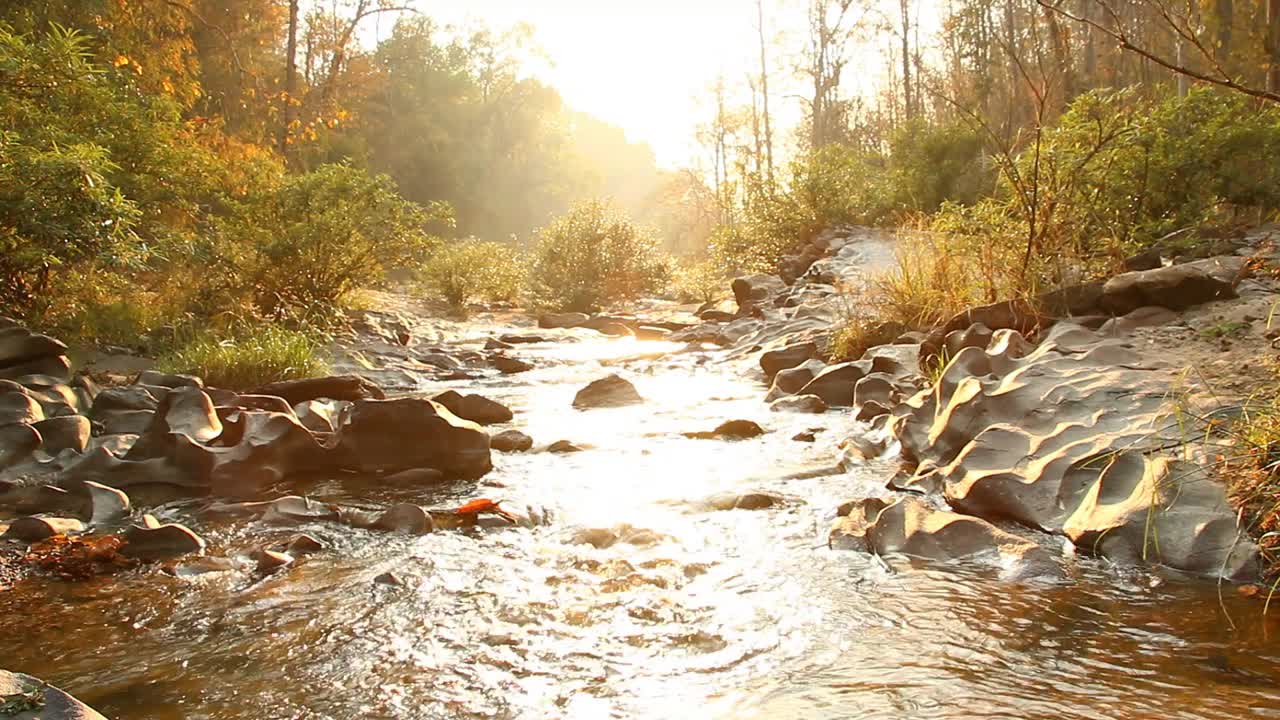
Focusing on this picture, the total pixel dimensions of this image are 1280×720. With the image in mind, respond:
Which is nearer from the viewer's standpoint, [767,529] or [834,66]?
[767,529]

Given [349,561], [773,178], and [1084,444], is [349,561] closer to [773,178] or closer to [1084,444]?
[1084,444]

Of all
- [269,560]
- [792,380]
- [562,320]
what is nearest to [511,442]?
[269,560]

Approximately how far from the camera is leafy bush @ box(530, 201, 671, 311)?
1742 cm

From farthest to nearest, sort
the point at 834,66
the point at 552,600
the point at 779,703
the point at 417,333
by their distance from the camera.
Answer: the point at 834,66
the point at 417,333
the point at 552,600
the point at 779,703

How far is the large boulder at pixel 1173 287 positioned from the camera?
474 cm

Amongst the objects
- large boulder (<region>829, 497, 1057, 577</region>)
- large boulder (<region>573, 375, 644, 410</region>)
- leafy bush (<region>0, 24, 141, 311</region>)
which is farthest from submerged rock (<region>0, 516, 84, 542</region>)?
large boulder (<region>573, 375, 644, 410</region>)

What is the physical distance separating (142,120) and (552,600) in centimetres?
718

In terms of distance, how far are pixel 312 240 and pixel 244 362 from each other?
338 cm

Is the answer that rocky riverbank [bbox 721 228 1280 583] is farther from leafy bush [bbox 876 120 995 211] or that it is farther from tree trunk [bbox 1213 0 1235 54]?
leafy bush [bbox 876 120 995 211]

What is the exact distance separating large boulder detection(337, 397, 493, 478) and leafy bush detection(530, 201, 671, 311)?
12.3 meters

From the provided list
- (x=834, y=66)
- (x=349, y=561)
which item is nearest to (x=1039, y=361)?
(x=349, y=561)

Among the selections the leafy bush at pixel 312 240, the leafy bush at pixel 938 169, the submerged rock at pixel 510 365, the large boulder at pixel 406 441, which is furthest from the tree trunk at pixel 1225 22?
the large boulder at pixel 406 441

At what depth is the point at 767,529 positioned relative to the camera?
3.70 meters

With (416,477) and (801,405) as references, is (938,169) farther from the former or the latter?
(416,477)
